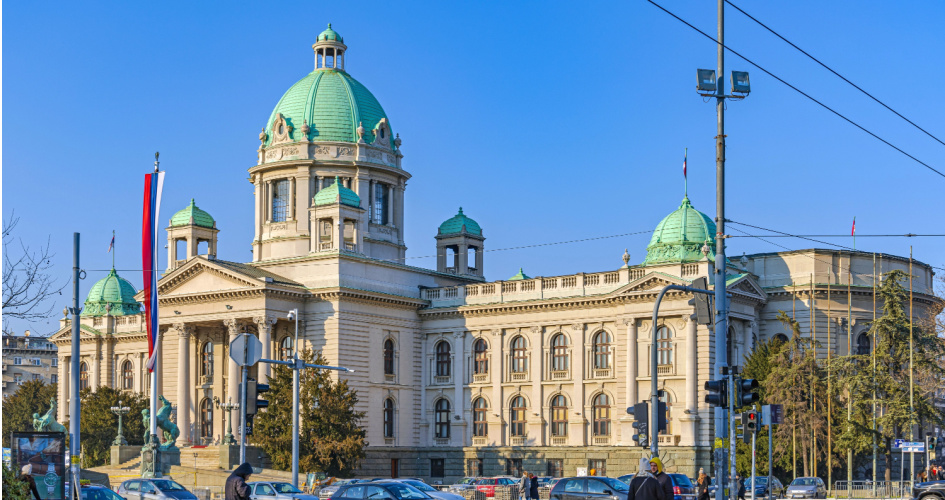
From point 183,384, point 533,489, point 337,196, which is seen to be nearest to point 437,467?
point 183,384

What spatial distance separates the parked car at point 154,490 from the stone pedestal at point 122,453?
114 ft

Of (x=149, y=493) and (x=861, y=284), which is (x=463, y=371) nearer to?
(x=861, y=284)

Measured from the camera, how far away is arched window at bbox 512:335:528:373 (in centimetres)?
8212

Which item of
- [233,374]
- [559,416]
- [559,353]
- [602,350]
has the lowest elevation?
[559,416]

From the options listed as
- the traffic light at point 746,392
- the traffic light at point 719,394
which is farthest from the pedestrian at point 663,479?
the traffic light at point 746,392

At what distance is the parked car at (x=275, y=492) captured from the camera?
43.2 m

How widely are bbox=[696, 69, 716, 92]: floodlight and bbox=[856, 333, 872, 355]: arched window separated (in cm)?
5217

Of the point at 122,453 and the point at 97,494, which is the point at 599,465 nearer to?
the point at 122,453

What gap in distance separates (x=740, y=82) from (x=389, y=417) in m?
54.7

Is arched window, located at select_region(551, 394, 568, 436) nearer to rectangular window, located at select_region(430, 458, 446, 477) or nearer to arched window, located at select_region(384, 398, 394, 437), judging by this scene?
rectangular window, located at select_region(430, 458, 446, 477)

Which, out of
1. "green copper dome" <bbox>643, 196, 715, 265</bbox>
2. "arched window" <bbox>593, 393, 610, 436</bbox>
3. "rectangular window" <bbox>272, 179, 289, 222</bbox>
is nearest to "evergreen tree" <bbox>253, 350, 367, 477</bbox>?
"arched window" <bbox>593, 393, 610, 436</bbox>

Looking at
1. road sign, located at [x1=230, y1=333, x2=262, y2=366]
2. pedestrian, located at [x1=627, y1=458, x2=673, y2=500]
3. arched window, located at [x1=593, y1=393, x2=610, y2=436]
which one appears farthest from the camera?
arched window, located at [x1=593, y1=393, x2=610, y2=436]

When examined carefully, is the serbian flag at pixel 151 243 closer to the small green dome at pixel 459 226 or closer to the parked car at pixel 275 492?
the parked car at pixel 275 492

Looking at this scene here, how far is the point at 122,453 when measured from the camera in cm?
7944
